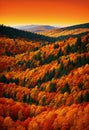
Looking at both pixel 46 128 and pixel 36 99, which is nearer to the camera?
pixel 46 128

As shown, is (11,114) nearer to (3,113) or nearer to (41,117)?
(3,113)

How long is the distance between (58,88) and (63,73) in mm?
25824

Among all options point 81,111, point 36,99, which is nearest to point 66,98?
point 36,99

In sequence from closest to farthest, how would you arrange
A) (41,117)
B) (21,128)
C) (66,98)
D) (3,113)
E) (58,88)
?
(21,128), (41,117), (3,113), (66,98), (58,88)

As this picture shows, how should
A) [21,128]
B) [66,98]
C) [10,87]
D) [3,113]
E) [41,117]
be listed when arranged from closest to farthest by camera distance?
[21,128] < [41,117] < [3,113] < [66,98] < [10,87]

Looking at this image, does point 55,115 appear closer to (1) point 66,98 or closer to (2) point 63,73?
(1) point 66,98

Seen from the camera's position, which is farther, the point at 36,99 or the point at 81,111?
the point at 36,99

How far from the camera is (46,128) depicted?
109 m

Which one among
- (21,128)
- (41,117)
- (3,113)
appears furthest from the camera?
(3,113)

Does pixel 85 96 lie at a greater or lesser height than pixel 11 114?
greater

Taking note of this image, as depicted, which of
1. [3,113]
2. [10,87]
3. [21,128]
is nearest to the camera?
[21,128]

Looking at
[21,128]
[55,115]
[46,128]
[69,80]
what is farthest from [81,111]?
[69,80]

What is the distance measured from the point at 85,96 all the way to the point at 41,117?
1059 inches

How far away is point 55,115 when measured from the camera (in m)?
123
